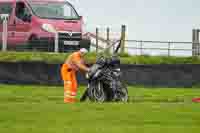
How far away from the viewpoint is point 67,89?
75.9 ft

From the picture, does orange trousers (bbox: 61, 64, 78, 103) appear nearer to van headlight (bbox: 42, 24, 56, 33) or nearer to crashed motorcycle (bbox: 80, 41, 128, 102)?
crashed motorcycle (bbox: 80, 41, 128, 102)

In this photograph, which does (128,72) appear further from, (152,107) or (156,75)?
(152,107)

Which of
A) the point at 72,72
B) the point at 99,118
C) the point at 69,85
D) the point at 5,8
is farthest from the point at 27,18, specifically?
the point at 99,118

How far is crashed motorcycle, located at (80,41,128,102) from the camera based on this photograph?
73.0 feet

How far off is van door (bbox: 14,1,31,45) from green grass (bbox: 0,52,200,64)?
1.91m

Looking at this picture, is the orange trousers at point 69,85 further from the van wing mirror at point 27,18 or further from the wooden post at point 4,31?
the van wing mirror at point 27,18

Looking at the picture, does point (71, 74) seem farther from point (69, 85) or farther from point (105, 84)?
point (105, 84)

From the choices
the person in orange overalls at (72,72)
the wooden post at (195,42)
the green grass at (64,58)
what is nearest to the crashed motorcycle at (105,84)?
the person in orange overalls at (72,72)

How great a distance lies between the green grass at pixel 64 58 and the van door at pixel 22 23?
191cm

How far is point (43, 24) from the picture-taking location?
3378 cm

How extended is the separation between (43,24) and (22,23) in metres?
0.91

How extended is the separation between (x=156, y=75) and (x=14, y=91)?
16.4 feet

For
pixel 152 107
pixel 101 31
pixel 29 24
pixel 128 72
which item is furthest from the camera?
pixel 101 31

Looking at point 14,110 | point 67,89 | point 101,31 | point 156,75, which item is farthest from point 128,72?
point 14,110
